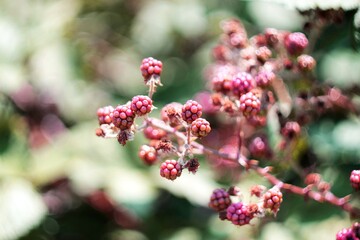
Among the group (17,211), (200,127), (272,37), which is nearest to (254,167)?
(200,127)

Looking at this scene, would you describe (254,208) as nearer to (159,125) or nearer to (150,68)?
(159,125)

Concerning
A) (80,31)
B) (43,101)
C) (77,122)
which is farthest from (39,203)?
(80,31)

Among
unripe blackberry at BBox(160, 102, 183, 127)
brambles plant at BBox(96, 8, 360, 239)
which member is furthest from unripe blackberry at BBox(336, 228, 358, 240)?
unripe blackberry at BBox(160, 102, 183, 127)

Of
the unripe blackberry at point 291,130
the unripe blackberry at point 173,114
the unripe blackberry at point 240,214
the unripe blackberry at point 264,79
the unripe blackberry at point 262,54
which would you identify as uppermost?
the unripe blackberry at point 262,54

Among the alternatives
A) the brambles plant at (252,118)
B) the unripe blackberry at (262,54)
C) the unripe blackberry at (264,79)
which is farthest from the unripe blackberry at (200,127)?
the unripe blackberry at (262,54)

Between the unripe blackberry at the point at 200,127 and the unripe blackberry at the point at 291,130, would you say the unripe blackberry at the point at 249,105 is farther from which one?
the unripe blackberry at the point at 291,130

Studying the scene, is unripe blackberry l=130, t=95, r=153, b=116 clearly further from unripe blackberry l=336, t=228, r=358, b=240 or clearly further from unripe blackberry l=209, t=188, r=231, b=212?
unripe blackberry l=336, t=228, r=358, b=240

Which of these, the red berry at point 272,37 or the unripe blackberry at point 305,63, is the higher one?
the red berry at point 272,37
